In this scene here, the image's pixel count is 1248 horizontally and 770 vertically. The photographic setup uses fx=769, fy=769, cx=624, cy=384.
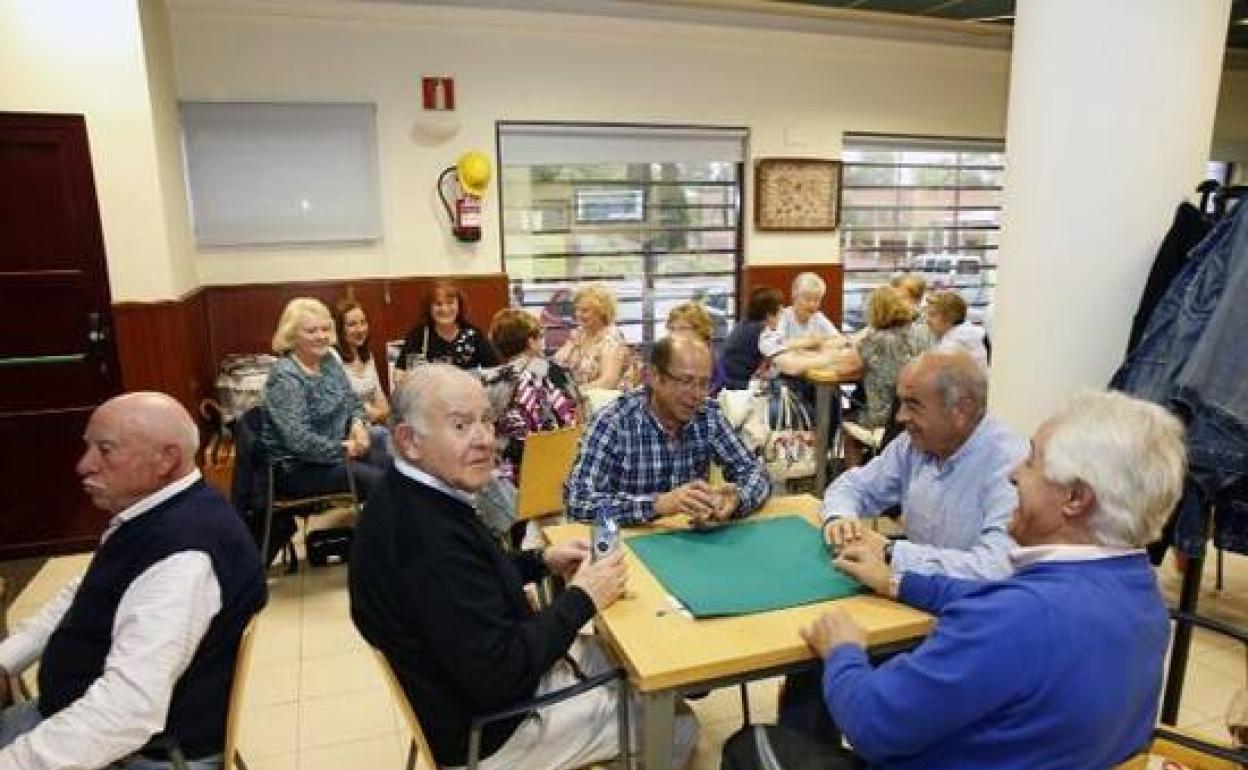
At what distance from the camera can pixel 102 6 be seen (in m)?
3.62

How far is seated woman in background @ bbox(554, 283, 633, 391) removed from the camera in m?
4.26

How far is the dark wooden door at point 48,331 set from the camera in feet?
11.9

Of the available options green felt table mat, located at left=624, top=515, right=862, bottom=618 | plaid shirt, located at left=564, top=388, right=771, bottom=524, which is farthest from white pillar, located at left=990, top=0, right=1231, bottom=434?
green felt table mat, located at left=624, top=515, right=862, bottom=618

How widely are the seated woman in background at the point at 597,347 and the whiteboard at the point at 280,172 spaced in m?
1.69

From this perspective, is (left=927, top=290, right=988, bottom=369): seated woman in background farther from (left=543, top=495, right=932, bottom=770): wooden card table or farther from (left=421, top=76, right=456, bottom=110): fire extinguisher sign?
(left=421, top=76, right=456, bottom=110): fire extinguisher sign

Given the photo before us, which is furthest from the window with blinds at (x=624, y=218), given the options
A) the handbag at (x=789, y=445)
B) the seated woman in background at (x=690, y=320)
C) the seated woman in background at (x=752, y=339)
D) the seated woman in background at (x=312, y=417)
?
the handbag at (x=789, y=445)

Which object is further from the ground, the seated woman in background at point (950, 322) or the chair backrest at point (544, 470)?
the seated woman in background at point (950, 322)

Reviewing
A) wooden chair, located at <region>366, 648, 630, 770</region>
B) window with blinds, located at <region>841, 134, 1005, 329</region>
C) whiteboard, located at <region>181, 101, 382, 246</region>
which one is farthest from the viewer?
window with blinds, located at <region>841, 134, 1005, 329</region>

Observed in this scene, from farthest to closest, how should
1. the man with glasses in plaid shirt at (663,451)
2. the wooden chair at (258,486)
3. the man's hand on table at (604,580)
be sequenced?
the wooden chair at (258,486) < the man with glasses in plaid shirt at (663,451) < the man's hand on table at (604,580)

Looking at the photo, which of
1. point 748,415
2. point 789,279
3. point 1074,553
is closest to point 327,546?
point 748,415

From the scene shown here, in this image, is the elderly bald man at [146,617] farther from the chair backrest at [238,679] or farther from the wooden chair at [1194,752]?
the wooden chair at [1194,752]

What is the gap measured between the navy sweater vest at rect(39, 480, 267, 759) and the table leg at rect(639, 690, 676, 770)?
32.2 inches

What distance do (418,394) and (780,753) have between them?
1006 millimetres

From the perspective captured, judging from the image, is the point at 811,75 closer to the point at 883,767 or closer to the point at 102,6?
the point at 102,6
